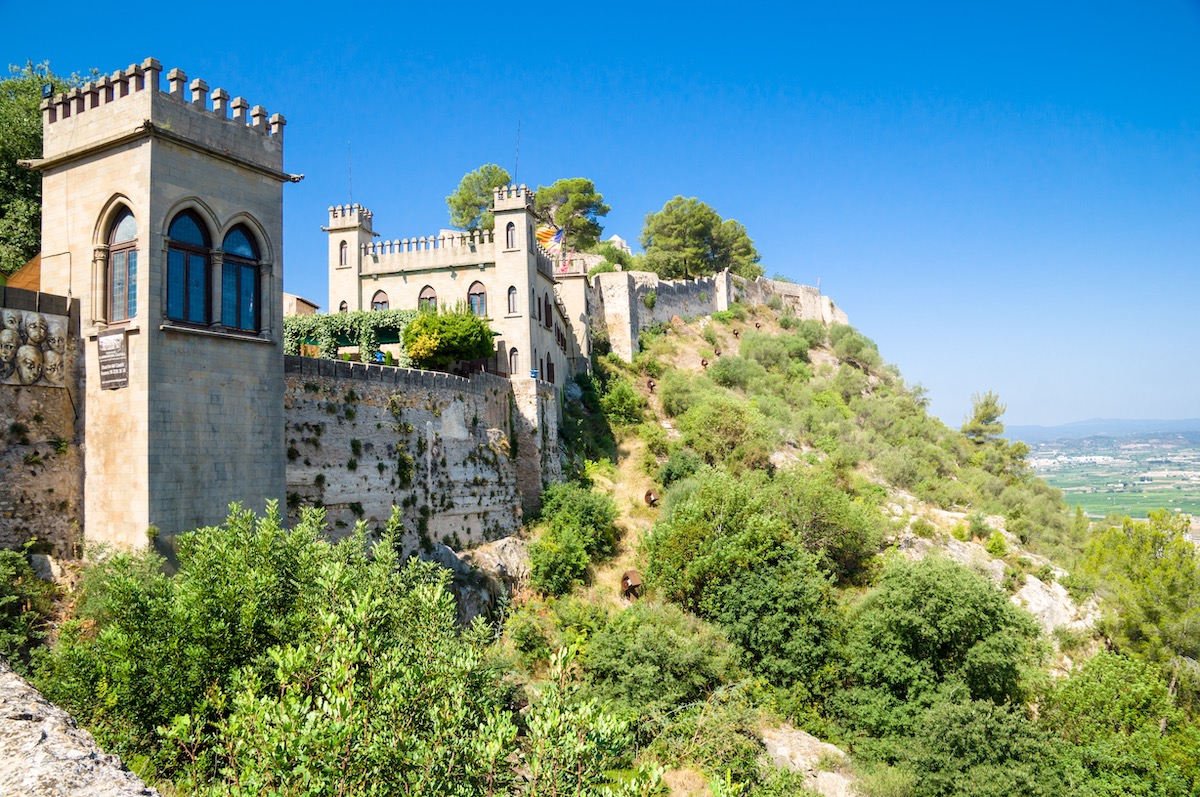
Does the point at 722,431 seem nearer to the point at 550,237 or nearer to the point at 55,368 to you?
the point at 550,237

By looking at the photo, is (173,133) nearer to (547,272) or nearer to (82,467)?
(82,467)

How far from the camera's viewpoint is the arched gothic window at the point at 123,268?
13508 millimetres

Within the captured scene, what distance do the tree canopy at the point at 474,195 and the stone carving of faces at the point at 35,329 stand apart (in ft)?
118

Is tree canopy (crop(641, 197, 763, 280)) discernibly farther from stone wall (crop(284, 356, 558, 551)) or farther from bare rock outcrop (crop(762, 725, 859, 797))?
bare rock outcrop (crop(762, 725, 859, 797))

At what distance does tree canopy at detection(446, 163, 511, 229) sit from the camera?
4850cm

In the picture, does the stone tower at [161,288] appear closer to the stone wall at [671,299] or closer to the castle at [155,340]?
the castle at [155,340]

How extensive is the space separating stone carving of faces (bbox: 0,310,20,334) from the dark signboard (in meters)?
1.17

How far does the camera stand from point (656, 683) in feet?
62.1

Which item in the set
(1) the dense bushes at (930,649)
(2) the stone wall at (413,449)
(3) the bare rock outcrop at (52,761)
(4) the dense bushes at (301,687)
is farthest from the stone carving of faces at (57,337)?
(1) the dense bushes at (930,649)

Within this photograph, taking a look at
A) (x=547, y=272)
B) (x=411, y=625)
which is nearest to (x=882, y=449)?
(x=547, y=272)

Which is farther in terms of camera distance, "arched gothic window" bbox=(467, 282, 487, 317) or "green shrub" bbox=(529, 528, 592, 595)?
"arched gothic window" bbox=(467, 282, 487, 317)

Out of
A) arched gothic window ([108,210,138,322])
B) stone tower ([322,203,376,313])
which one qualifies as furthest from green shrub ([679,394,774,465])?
arched gothic window ([108,210,138,322])

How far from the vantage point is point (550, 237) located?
138 ft

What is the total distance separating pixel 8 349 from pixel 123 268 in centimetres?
222
